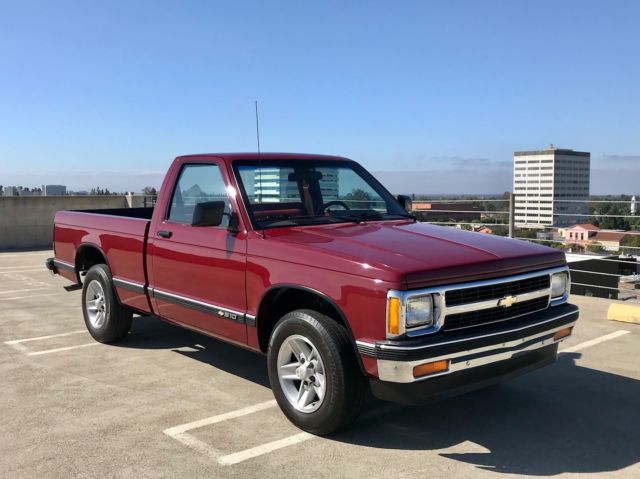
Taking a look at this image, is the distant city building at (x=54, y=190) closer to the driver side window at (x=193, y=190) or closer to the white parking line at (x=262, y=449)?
the driver side window at (x=193, y=190)

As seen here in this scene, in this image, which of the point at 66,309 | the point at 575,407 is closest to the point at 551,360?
the point at 575,407

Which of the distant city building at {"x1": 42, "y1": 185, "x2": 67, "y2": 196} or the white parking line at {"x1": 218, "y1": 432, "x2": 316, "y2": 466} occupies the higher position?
the distant city building at {"x1": 42, "y1": 185, "x2": 67, "y2": 196}

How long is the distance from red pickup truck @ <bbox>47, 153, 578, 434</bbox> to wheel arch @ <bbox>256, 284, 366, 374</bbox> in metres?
0.01

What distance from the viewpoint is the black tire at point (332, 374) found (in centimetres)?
365

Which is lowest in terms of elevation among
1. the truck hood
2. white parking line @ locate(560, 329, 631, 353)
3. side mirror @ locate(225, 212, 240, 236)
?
white parking line @ locate(560, 329, 631, 353)

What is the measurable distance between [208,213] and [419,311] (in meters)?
1.83

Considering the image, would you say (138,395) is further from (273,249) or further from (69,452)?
(273,249)

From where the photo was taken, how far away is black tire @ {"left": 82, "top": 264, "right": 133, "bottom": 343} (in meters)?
6.16

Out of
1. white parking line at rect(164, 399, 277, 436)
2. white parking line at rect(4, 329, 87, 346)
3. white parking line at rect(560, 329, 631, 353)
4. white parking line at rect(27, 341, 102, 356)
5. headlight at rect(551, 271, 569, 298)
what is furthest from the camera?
white parking line at rect(4, 329, 87, 346)

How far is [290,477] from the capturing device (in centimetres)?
339

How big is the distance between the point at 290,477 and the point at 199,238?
2167 mm

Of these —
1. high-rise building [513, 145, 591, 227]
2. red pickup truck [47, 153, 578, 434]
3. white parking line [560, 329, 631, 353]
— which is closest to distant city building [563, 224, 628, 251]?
high-rise building [513, 145, 591, 227]

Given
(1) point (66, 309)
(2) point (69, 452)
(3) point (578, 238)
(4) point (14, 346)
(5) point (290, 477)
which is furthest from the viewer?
(3) point (578, 238)

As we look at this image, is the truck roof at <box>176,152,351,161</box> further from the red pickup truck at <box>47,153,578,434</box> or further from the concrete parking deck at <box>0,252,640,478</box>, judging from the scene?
the concrete parking deck at <box>0,252,640,478</box>
